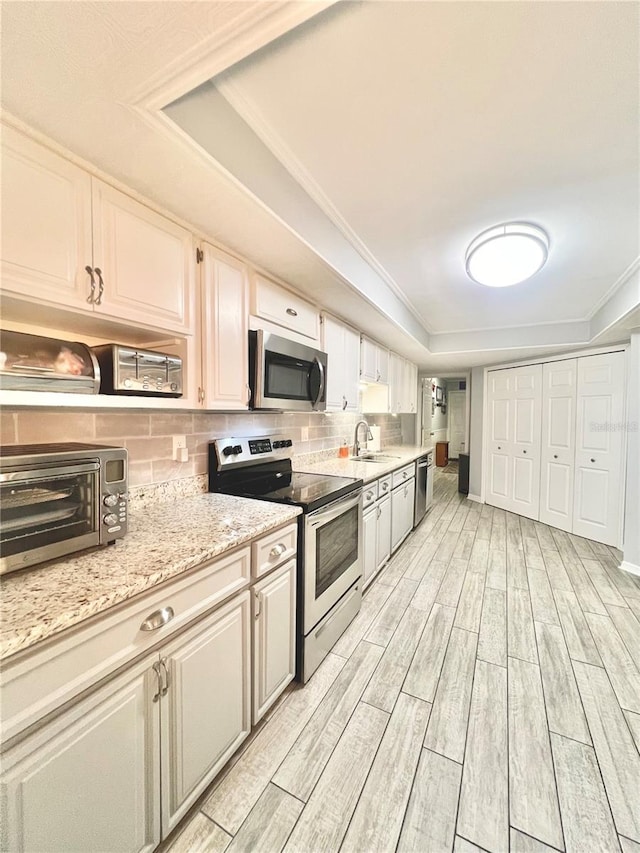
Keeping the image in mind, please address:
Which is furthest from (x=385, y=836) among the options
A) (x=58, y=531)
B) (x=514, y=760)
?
(x=58, y=531)

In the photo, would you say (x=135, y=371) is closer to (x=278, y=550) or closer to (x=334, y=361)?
(x=278, y=550)

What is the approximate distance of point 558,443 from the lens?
4305mm

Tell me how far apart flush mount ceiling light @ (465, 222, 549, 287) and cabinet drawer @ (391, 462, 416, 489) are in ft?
6.02

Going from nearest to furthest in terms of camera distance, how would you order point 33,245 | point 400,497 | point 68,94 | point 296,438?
point 68,94 → point 33,245 → point 296,438 → point 400,497

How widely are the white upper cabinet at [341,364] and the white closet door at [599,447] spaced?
2.91 m

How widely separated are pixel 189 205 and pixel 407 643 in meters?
2.65

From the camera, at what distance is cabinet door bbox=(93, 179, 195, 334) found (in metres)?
1.18

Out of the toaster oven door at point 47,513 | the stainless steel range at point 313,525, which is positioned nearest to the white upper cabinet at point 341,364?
the stainless steel range at point 313,525

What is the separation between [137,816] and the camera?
0.97m

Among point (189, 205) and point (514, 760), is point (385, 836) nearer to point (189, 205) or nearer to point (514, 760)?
point (514, 760)

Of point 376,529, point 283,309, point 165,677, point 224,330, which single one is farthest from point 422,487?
point 165,677

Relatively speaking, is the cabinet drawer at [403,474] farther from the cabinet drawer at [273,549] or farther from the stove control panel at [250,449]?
the cabinet drawer at [273,549]

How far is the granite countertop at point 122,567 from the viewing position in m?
0.76

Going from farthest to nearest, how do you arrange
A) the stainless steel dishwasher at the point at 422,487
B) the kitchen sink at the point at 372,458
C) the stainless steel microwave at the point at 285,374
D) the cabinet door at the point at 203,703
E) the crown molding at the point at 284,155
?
the stainless steel dishwasher at the point at 422,487 → the kitchen sink at the point at 372,458 → the stainless steel microwave at the point at 285,374 → the crown molding at the point at 284,155 → the cabinet door at the point at 203,703
